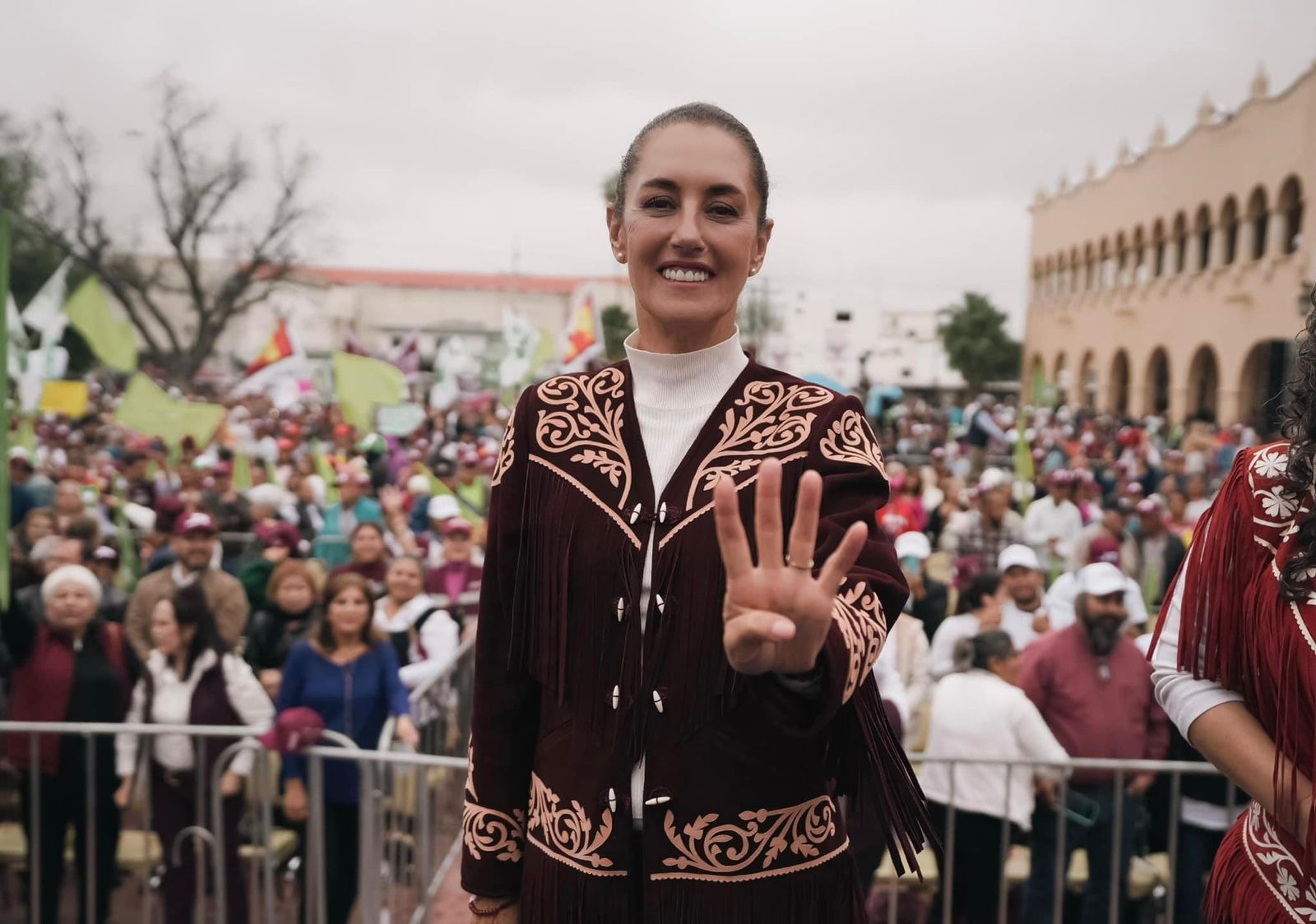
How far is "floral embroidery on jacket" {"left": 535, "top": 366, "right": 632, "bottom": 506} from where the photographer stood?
6.38 feet

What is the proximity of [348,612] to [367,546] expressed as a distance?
204 cm

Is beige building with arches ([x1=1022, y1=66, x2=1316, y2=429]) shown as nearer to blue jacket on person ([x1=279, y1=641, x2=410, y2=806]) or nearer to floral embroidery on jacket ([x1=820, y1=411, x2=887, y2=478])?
blue jacket on person ([x1=279, y1=641, x2=410, y2=806])

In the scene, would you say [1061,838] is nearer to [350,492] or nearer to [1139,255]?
[350,492]

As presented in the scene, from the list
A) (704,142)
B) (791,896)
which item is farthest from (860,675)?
(704,142)

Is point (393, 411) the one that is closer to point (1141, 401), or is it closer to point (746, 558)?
point (746, 558)

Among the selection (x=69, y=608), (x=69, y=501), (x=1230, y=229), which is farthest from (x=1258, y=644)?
(x=1230, y=229)

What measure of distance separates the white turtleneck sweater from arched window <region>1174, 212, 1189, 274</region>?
3845cm

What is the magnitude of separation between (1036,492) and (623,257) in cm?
1294

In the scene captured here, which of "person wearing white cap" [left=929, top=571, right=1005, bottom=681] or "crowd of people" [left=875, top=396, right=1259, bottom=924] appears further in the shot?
"person wearing white cap" [left=929, top=571, right=1005, bottom=681]

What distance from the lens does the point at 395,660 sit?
5160 millimetres

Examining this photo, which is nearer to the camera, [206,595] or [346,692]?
[346,692]

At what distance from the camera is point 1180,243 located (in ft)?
123

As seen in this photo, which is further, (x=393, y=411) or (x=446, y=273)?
(x=446, y=273)

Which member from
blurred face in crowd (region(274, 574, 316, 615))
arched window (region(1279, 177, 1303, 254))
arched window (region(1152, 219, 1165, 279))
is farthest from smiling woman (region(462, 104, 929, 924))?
arched window (region(1152, 219, 1165, 279))
